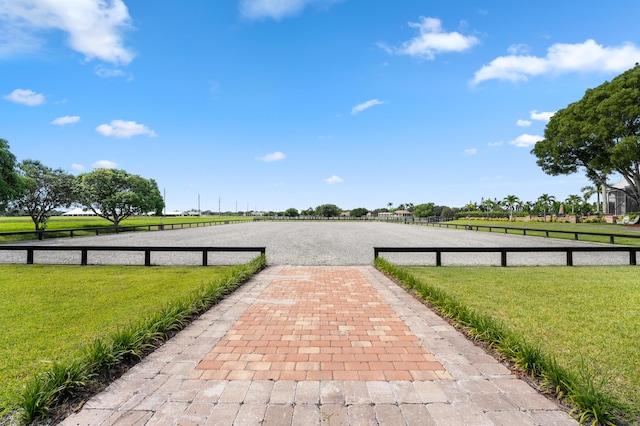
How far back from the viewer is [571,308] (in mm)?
5414

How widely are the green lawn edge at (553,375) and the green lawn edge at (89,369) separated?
4.03 metres

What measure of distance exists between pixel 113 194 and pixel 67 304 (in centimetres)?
3558

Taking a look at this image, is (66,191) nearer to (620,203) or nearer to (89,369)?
(89,369)

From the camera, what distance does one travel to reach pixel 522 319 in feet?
16.0

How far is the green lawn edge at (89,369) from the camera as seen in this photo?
255 centimetres

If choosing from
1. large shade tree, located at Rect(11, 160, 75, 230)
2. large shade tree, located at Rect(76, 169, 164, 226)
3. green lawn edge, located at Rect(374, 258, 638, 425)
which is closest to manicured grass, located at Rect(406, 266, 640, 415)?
green lawn edge, located at Rect(374, 258, 638, 425)

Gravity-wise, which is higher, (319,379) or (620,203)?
(620,203)

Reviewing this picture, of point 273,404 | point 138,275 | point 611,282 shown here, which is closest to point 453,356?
point 273,404

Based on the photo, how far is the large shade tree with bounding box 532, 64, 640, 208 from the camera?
25.2 meters

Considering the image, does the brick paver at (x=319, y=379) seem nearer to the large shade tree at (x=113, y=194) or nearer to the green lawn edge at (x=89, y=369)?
the green lawn edge at (x=89, y=369)

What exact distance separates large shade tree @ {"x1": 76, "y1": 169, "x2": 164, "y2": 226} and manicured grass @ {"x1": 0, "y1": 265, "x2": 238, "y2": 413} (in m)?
28.3

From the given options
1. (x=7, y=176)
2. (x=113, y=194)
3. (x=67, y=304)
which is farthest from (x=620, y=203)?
(x=7, y=176)

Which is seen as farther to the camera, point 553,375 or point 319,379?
point 319,379

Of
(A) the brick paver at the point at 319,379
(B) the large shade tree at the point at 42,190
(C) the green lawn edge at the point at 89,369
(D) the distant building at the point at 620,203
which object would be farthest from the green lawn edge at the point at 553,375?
(D) the distant building at the point at 620,203
